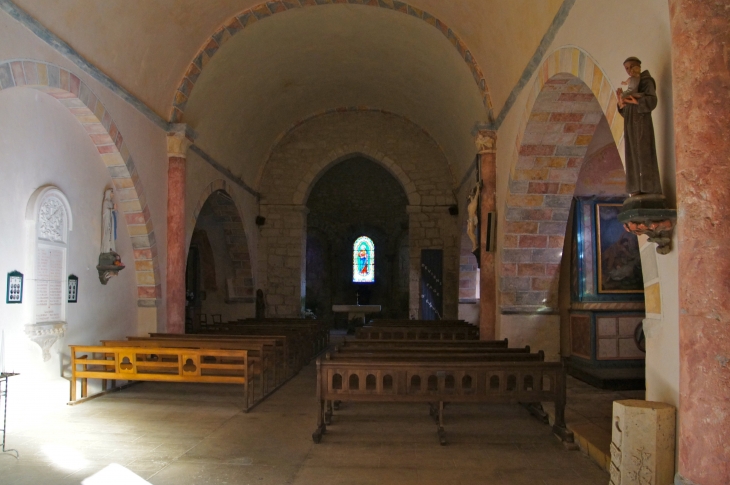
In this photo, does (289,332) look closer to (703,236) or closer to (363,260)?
(703,236)

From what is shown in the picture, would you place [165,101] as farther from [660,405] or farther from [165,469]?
[660,405]

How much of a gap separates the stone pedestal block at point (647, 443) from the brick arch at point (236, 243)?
1008 cm

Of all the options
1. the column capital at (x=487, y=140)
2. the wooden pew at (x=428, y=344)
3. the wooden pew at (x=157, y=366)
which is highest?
the column capital at (x=487, y=140)

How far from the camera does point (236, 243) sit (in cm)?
1368

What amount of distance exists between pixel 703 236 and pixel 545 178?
15.8ft

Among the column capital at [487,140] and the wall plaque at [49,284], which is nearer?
the wall plaque at [49,284]

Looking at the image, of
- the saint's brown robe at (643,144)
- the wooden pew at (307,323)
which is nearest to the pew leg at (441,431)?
the saint's brown robe at (643,144)

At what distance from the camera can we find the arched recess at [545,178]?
20.8 ft

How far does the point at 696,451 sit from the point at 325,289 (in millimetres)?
17226

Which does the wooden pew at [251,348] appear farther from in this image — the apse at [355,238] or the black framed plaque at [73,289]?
the apse at [355,238]

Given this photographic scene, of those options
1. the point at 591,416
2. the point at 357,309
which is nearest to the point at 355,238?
the point at 357,309

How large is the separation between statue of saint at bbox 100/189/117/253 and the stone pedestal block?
21.5 feet

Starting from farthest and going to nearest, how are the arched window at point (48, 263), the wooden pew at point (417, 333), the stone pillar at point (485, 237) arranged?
the wooden pew at point (417, 333) → the stone pillar at point (485, 237) → the arched window at point (48, 263)

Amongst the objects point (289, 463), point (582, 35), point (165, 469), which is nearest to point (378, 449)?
point (289, 463)
